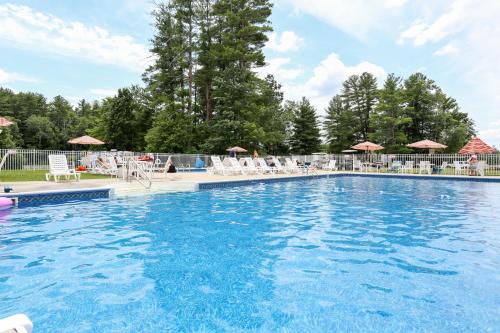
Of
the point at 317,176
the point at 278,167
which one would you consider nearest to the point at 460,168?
the point at 317,176

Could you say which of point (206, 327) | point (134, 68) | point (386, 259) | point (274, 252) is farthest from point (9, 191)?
point (134, 68)

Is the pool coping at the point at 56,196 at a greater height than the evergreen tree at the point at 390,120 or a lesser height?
lesser

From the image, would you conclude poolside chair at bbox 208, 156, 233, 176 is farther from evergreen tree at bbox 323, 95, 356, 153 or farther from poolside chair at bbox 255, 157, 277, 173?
evergreen tree at bbox 323, 95, 356, 153

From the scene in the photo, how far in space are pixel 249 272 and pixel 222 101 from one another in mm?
25637

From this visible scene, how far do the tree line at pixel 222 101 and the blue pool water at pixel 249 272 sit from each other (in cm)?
2081

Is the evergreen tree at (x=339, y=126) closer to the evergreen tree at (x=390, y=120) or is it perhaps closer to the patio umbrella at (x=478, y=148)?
the evergreen tree at (x=390, y=120)

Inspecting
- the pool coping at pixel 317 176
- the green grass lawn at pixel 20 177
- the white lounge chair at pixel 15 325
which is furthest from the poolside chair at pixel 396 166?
the white lounge chair at pixel 15 325

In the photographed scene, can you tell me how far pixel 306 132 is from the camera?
1580 inches

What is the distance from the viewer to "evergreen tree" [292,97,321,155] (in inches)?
1581

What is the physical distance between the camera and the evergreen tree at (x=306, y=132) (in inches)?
1581

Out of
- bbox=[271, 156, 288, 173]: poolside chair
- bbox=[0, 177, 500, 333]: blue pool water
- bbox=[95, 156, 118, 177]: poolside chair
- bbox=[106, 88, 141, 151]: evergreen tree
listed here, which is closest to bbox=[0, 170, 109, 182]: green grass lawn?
bbox=[95, 156, 118, 177]: poolside chair

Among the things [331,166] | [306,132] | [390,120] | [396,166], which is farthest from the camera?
[306,132]

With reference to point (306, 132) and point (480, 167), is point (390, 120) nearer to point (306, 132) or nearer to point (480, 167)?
point (306, 132)

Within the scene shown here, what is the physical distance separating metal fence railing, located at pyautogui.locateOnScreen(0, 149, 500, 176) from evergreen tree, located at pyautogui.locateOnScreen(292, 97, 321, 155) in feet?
46.7
